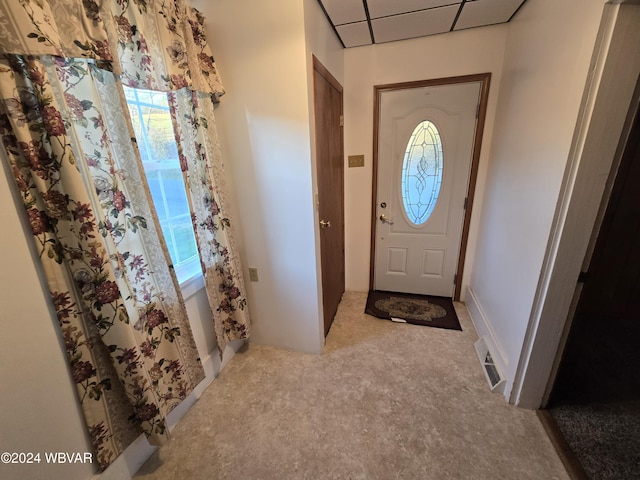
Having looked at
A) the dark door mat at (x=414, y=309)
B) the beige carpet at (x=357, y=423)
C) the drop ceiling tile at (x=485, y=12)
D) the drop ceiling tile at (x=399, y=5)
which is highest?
the drop ceiling tile at (x=485, y=12)

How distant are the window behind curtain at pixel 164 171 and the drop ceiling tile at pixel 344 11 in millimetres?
1192

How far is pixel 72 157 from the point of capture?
90cm

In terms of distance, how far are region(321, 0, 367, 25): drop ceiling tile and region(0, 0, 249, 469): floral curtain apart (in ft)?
2.71

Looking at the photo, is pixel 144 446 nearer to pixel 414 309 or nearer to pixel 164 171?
pixel 164 171

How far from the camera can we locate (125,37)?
1.08 metres

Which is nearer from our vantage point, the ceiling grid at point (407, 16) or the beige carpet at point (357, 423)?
the beige carpet at point (357, 423)

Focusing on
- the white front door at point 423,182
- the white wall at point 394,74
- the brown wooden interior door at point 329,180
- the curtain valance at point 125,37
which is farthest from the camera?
the white front door at point 423,182

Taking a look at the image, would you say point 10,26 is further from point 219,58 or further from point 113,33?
point 219,58

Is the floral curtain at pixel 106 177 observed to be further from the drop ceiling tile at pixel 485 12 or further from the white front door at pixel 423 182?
the drop ceiling tile at pixel 485 12

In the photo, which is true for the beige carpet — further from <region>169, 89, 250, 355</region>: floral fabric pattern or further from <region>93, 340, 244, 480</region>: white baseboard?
<region>169, 89, 250, 355</region>: floral fabric pattern

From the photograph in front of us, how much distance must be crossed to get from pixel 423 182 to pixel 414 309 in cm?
122

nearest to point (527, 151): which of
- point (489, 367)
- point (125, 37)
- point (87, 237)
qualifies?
point (489, 367)

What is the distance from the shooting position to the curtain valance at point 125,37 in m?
0.79

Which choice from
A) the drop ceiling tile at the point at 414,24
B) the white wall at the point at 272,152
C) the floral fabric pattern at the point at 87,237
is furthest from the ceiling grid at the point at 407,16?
the floral fabric pattern at the point at 87,237
